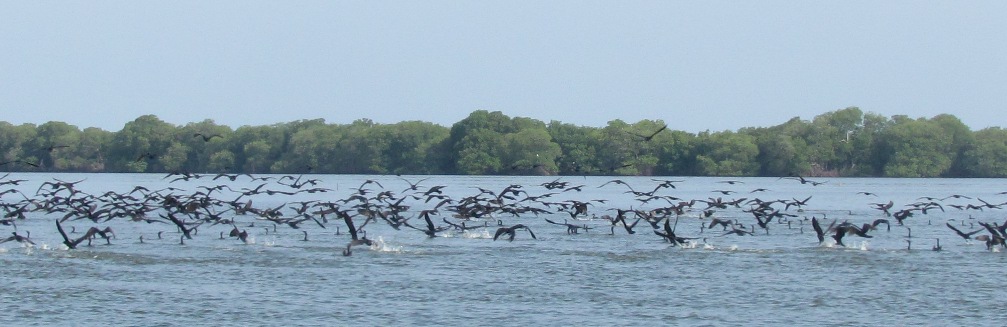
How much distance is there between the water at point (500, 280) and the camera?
23.9 metres

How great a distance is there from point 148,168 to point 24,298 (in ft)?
455

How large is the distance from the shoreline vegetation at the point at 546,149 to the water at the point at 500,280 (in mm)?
97460

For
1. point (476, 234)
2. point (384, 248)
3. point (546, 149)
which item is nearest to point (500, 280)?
point (384, 248)

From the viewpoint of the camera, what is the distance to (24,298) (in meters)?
25.6

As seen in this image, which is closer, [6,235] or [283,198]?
[6,235]

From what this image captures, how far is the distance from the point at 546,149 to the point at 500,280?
11592 cm

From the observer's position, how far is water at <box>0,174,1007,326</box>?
2386cm

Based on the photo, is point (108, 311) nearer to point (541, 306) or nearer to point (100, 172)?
point (541, 306)

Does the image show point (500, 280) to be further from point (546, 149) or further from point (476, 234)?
point (546, 149)

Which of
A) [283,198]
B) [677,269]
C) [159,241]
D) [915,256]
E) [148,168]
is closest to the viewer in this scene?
[677,269]

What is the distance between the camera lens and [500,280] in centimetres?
2848

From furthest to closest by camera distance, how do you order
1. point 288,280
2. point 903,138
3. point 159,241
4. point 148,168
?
1. point 148,168
2. point 903,138
3. point 159,241
4. point 288,280

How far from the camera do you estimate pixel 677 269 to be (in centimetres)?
3081

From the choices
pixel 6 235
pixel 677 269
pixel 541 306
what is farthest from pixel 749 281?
pixel 6 235
